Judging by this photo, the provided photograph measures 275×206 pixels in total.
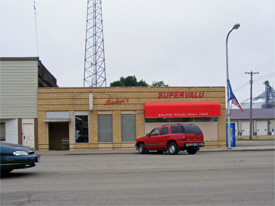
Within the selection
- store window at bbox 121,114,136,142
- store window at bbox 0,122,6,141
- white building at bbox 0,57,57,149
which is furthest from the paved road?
store window at bbox 0,122,6,141

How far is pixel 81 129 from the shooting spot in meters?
23.5

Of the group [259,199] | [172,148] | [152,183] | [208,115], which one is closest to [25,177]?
[152,183]

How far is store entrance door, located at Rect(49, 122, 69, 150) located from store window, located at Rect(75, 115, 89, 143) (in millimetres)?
1707

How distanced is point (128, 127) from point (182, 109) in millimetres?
4539

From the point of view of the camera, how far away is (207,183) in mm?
8578

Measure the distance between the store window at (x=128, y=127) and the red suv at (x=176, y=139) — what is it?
4552 mm

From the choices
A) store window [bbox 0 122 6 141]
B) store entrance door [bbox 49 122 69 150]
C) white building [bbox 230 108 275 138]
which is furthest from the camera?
white building [bbox 230 108 275 138]

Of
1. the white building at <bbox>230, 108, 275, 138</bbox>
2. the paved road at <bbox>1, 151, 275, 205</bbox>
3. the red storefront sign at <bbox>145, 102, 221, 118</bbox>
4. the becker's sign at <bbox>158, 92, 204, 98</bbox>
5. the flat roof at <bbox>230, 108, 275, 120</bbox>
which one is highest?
the becker's sign at <bbox>158, 92, 204, 98</bbox>

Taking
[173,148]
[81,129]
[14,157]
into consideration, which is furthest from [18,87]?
[14,157]

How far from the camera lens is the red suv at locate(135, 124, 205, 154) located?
17609 millimetres

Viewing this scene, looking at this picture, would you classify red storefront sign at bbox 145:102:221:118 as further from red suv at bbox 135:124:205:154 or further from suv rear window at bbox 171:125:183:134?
suv rear window at bbox 171:125:183:134

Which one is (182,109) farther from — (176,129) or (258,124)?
(258,124)

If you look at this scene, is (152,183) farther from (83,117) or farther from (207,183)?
(83,117)

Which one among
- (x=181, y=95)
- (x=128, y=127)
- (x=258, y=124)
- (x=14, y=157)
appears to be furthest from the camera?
(x=258, y=124)
